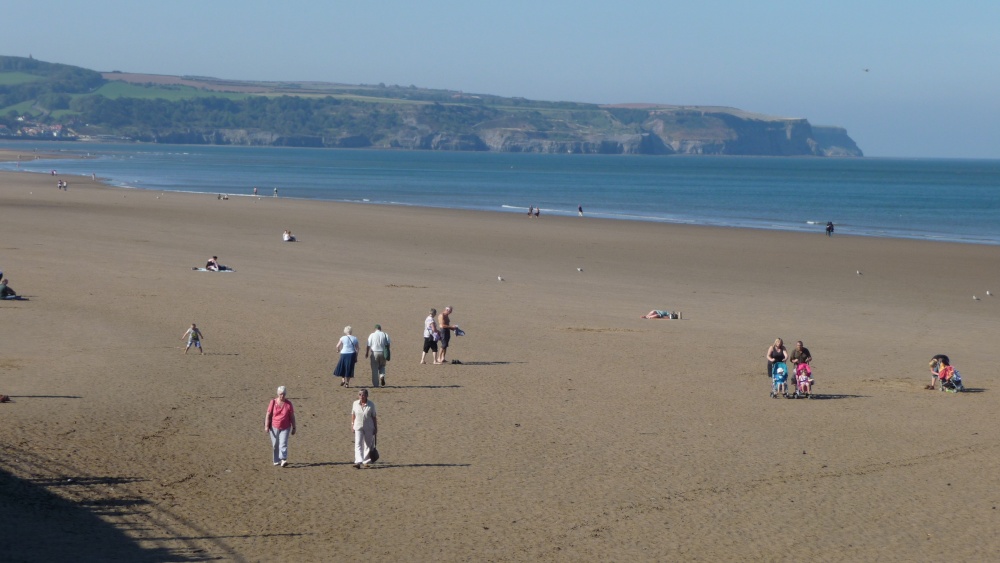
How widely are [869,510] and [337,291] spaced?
20.0 meters

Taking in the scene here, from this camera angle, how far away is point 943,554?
38.8ft

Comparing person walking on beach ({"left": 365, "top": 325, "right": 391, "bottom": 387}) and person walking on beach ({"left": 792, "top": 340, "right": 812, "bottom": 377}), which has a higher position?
person walking on beach ({"left": 792, "top": 340, "right": 812, "bottom": 377})

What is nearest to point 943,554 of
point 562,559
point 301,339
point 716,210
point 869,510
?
point 869,510

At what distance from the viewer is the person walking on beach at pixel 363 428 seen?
14031mm

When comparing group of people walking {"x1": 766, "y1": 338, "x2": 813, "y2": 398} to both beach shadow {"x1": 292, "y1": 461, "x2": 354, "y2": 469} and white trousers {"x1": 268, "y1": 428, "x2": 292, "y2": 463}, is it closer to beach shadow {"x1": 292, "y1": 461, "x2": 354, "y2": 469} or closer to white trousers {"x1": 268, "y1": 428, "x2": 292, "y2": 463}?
beach shadow {"x1": 292, "y1": 461, "x2": 354, "y2": 469}

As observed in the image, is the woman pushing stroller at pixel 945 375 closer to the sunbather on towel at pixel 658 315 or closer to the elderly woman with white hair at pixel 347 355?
the sunbather on towel at pixel 658 315

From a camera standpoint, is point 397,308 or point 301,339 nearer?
point 301,339

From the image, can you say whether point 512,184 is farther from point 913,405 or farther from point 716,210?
point 913,405

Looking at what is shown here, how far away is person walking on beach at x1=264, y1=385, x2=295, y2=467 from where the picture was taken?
13.9 meters

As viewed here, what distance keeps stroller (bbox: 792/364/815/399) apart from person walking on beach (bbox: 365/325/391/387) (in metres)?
7.50

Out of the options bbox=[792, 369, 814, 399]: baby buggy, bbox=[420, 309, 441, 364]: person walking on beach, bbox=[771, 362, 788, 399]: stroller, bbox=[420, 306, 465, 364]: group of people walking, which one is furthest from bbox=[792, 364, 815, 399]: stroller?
bbox=[420, 309, 441, 364]: person walking on beach

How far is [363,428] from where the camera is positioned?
1411cm

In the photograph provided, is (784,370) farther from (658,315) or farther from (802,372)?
(658,315)

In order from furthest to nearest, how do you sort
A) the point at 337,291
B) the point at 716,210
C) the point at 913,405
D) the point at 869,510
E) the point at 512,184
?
the point at 512,184 < the point at 716,210 < the point at 337,291 < the point at 913,405 < the point at 869,510
